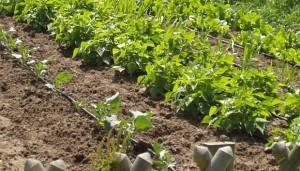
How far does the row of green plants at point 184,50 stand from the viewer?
489 cm

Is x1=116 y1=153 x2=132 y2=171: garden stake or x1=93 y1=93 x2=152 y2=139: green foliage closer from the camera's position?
x1=116 y1=153 x2=132 y2=171: garden stake

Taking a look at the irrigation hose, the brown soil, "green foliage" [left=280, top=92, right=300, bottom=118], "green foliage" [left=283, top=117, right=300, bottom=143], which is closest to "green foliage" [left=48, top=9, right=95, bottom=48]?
the brown soil

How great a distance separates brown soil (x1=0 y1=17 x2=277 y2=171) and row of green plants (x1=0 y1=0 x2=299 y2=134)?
0.14 meters

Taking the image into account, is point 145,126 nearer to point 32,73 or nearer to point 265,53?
point 32,73

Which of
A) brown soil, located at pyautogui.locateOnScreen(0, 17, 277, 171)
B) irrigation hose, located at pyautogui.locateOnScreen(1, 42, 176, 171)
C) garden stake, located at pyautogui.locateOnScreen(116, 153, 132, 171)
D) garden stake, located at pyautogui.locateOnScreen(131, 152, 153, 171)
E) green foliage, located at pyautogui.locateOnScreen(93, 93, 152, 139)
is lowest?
brown soil, located at pyautogui.locateOnScreen(0, 17, 277, 171)

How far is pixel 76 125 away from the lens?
467cm

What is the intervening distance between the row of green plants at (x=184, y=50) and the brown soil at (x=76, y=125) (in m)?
0.14

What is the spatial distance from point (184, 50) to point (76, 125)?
169 centimetres

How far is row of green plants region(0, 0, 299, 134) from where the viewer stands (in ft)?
16.0

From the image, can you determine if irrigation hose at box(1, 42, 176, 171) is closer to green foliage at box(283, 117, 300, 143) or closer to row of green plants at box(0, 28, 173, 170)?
row of green plants at box(0, 28, 173, 170)

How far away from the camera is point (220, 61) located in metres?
5.51

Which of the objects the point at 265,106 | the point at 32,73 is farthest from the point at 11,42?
the point at 265,106

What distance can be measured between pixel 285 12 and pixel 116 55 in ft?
11.9

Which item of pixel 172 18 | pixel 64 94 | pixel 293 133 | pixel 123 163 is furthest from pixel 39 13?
pixel 123 163
